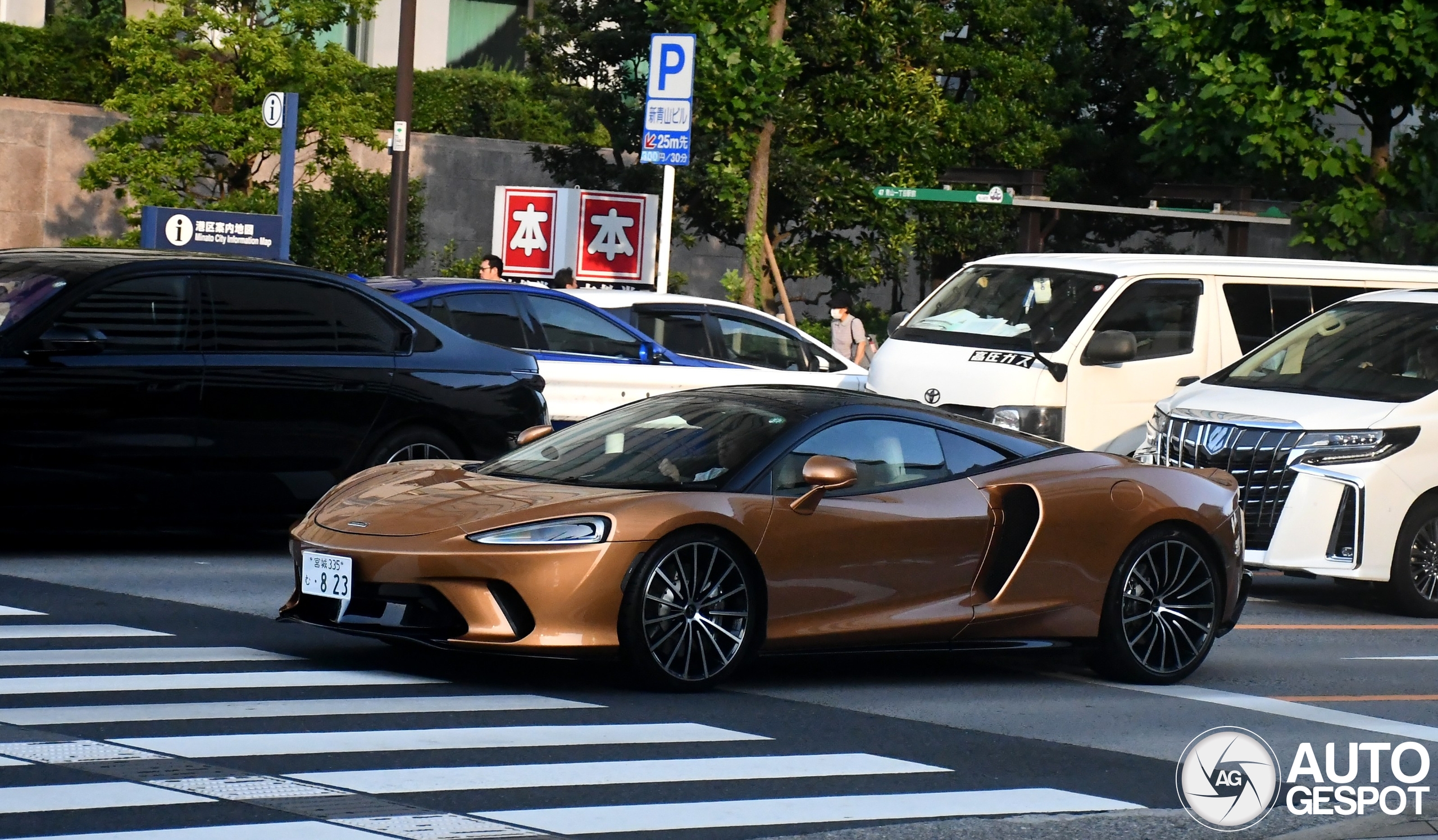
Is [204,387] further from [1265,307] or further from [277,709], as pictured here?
[1265,307]

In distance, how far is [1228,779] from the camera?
7250 millimetres

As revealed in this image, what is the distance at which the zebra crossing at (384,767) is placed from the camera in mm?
5836

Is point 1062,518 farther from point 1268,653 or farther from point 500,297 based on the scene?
point 500,297

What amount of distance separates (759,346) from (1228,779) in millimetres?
10827

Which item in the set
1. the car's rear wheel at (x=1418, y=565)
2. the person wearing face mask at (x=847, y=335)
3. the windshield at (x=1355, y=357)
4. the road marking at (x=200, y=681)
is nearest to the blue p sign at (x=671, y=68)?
the person wearing face mask at (x=847, y=335)

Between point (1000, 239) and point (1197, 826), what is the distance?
77.8ft

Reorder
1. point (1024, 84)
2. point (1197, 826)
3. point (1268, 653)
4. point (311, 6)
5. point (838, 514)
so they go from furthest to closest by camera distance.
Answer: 1. point (1024, 84)
2. point (311, 6)
3. point (1268, 653)
4. point (838, 514)
5. point (1197, 826)

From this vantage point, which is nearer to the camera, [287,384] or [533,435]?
[533,435]

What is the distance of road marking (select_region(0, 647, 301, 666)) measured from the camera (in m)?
8.19

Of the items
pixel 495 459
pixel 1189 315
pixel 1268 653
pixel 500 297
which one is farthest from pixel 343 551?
pixel 1189 315

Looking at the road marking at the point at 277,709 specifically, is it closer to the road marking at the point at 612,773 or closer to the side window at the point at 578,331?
the road marking at the point at 612,773

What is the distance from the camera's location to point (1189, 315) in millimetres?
15570

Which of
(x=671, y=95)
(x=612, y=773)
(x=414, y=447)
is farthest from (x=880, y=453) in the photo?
(x=671, y=95)

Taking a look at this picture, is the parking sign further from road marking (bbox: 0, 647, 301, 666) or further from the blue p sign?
road marking (bbox: 0, 647, 301, 666)
